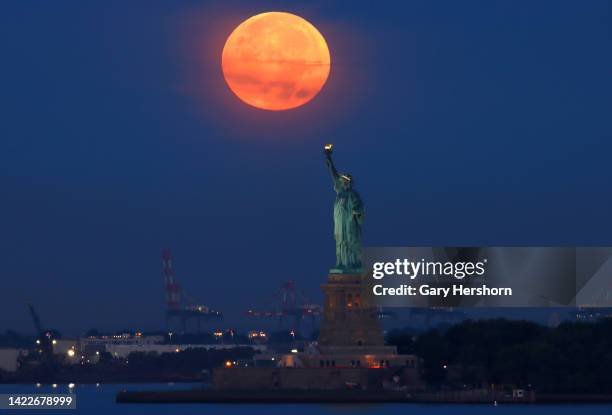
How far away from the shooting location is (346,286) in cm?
12356

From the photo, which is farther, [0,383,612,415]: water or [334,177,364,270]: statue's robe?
[334,177,364,270]: statue's robe

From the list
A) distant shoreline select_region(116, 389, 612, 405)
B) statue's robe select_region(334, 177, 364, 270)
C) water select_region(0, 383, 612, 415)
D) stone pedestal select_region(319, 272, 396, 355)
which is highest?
statue's robe select_region(334, 177, 364, 270)

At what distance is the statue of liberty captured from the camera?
124 m

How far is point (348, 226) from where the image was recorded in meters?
125

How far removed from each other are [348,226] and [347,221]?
0.34 metres

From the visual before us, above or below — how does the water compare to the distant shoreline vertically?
below

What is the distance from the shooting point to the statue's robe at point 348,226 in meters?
124

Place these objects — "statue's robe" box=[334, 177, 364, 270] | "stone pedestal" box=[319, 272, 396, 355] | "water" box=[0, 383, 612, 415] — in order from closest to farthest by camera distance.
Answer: "water" box=[0, 383, 612, 415], "stone pedestal" box=[319, 272, 396, 355], "statue's robe" box=[334, 177, 364, 270]

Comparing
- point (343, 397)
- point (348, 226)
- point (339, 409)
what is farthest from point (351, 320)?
point (339, 409)

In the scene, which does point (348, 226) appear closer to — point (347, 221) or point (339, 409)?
point (347, 221)

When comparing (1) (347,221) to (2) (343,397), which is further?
(1) (347,221)

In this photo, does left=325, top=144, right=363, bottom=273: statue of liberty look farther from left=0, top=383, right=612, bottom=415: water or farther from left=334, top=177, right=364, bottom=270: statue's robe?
left=0, top=383, right=612, bottom=415: water

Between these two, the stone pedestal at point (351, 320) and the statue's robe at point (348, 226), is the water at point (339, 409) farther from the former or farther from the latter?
the statue's robe at point (348, 226)

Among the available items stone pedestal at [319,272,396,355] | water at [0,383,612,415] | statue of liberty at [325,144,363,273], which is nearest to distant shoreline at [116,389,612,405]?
water at [0,383,612,415]
